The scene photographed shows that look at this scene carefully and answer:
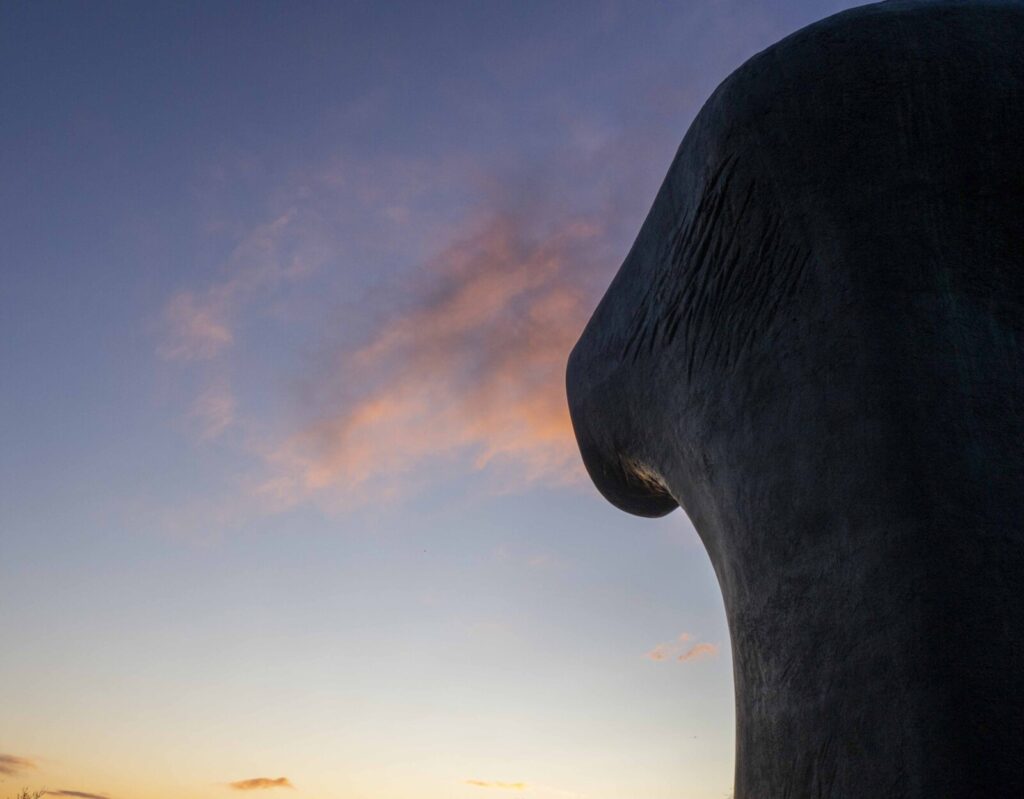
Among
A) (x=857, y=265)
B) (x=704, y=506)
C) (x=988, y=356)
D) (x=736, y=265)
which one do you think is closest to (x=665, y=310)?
(x=736, y=265)

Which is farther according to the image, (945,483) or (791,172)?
(791,172)

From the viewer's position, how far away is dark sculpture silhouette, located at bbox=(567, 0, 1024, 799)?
1731 millimetres

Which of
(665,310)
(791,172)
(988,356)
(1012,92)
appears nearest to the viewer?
(988,356)

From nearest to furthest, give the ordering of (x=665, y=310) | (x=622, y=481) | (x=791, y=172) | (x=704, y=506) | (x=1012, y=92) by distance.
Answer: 1. (x=1012, y=92)
2. (x=791, y=172)
3. (x=704, y=506)
4. (x=665, y=310)
5. (x=622, y=481)

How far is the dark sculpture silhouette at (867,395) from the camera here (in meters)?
1.73

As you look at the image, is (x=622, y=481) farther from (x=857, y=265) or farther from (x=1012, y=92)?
(x=1012, y=92)

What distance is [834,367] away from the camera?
2.11 meters

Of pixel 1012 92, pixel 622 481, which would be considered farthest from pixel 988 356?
pixel 622 481

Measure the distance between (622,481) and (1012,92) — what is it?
2.23m

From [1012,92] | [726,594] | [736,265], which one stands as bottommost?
[726,594]

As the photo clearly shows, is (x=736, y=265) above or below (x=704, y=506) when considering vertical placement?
above

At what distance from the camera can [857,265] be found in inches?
84.7

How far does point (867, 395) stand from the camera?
2014 millimetres

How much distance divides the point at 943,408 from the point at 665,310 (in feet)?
3.88
